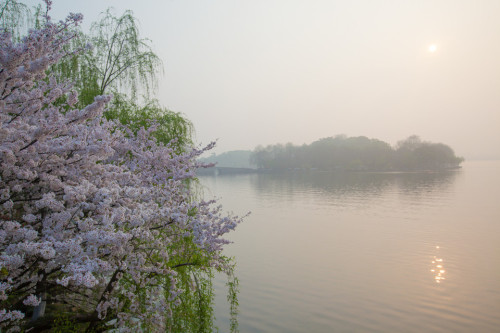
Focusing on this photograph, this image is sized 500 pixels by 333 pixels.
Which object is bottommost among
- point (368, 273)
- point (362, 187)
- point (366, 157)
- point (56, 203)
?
point (368, 273)

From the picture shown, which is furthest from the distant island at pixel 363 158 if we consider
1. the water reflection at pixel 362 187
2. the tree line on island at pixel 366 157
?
the water reflection at pixel 362 187

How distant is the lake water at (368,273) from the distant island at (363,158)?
116m

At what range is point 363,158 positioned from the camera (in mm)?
158250

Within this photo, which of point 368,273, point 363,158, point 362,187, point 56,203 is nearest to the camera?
point 56,203

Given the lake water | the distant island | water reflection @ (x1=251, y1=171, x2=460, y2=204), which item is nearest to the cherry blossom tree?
the lake water

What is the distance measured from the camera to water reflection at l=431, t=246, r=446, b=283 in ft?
64.6

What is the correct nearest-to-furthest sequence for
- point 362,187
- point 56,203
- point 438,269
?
1. point 56,203
2. point 438,269
3. point 362,187

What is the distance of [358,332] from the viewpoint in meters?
13.8

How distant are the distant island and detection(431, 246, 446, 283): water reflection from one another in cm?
12546

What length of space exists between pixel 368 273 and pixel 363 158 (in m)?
144

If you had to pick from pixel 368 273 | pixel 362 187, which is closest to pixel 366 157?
pixel 362 187

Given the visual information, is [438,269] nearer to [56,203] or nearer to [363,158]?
[56,203]

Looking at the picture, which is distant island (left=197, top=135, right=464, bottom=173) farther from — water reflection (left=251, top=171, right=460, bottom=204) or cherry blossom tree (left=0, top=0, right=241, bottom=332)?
cherry blossom tree (left=0, top=0, right=241, bottom=332)

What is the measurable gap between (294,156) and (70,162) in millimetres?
177471
